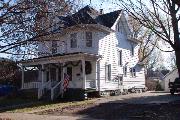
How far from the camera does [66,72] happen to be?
34.1 metres

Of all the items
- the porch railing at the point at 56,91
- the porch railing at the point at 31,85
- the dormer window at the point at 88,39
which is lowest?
the porch railing at the point at 56,91

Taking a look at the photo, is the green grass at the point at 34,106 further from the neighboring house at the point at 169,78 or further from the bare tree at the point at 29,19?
the neighboring house at the point at 169,78

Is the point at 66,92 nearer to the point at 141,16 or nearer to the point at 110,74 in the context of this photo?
the point at 110,74

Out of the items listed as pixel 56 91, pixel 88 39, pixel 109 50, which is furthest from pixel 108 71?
pixel 56 91

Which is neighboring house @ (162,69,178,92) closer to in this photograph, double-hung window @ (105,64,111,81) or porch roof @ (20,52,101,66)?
double-hung window @ (105,64,111,81)

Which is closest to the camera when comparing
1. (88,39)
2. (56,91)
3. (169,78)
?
(56,91)

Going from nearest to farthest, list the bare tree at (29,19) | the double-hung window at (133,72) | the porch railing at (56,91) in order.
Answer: the bare tree at (29,19) → the porch railing at (56,91) → the double-hung window at (133,72)

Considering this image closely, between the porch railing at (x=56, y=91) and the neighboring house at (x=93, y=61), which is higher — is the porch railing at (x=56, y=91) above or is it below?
below

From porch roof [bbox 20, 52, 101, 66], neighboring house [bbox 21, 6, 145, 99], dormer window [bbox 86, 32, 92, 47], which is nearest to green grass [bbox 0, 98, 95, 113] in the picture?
neighboring house [bbox 21, 6, 145, 99]

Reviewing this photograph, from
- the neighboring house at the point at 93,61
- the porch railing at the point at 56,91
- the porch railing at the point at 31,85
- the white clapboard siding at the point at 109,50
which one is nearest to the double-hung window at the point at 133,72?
the white clapboard siding at the point at 109,50

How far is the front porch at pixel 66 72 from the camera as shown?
1227 inches

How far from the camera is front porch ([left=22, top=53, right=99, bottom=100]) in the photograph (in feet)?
102

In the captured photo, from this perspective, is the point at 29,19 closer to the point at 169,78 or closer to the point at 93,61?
the point at 93,61

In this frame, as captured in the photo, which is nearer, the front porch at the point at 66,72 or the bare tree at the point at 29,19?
the bare tree at the point at 29,19
